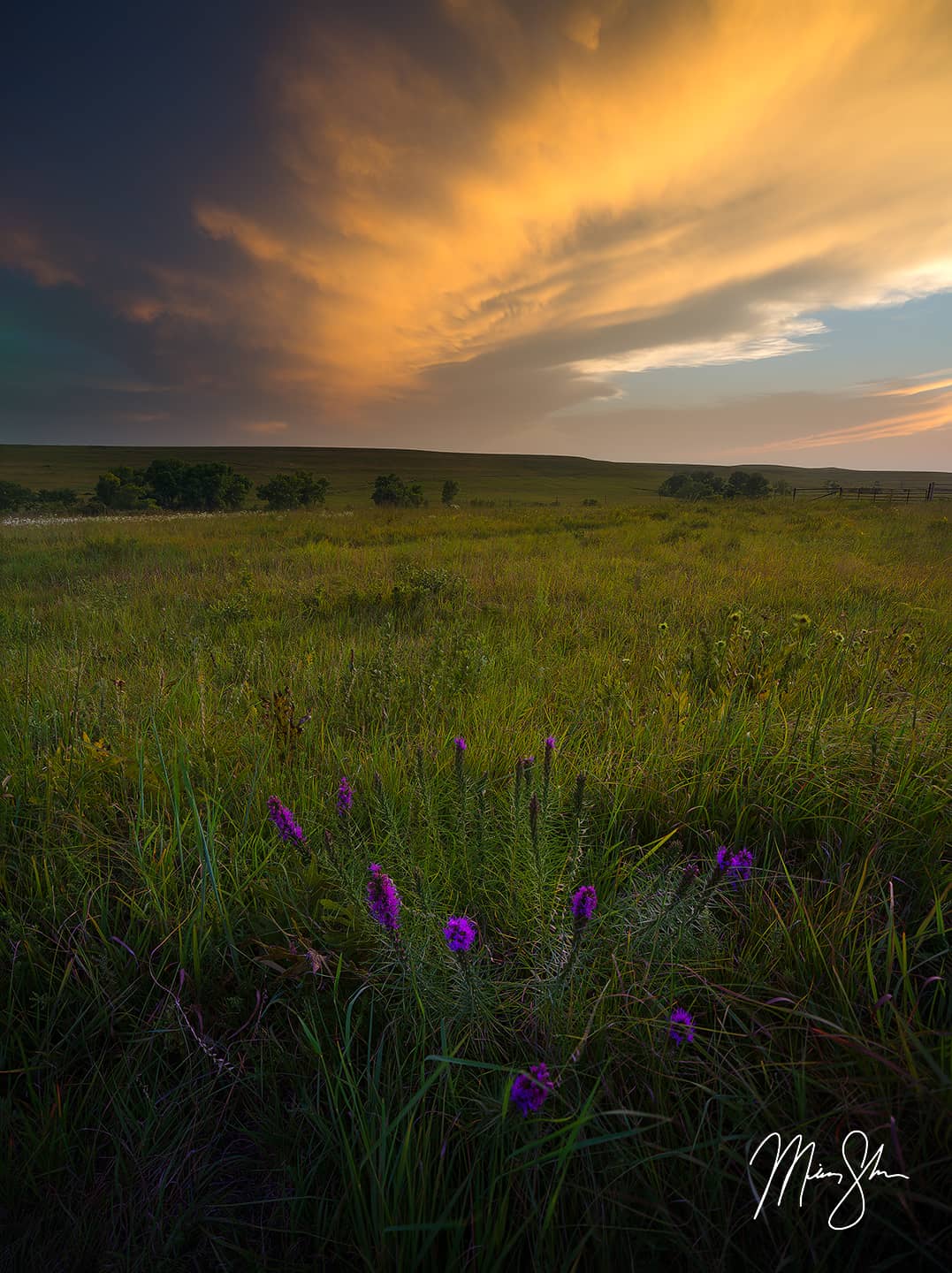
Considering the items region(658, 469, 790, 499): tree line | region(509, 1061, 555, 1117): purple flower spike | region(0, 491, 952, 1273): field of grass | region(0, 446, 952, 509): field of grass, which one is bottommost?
region(0, 491, 952, 1273): field of grass

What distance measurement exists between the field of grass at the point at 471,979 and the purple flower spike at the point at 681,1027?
32mm

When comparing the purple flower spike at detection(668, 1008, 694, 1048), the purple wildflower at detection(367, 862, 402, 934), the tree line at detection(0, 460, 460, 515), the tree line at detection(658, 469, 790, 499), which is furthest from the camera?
the tree line at detection(658, 469, 790, 499)

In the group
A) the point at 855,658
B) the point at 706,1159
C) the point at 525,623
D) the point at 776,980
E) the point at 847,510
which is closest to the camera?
the point at 706,1159

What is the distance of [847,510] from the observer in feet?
60.9

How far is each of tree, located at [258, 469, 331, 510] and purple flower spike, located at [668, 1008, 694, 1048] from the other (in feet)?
168

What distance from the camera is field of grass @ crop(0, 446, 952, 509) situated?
89688mm

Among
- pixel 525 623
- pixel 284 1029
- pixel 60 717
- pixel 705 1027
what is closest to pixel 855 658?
pixel 525 623

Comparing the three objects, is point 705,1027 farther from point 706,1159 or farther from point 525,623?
point 525,623

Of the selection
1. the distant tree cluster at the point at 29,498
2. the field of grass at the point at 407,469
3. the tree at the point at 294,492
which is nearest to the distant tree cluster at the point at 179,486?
the distant tree cluster at the point at 29,498

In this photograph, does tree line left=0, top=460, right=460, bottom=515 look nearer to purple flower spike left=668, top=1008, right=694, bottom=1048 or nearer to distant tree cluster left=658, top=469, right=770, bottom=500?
distant tree cluster left=658, top=469, right=770, bottom=500

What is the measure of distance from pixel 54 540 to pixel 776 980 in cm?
1969

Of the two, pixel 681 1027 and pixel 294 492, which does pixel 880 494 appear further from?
pixel 681 1027

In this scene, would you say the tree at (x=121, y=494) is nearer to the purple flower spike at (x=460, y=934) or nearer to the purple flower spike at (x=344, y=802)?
the purple flower spike at (x=344, y=802)
